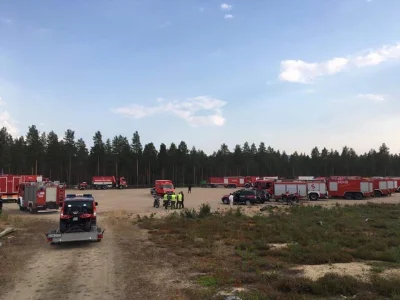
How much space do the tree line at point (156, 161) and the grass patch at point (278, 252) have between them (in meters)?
96.5

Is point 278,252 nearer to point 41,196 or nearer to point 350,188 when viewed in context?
point 41,196

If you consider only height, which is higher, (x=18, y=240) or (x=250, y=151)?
(x=250, y=151)

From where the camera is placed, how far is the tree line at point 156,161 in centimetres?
11106

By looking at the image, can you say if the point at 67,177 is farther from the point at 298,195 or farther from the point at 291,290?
the point at 291,290

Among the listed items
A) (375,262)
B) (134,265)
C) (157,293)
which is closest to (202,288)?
(157,293)

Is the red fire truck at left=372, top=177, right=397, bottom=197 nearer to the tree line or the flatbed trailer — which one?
the flatbed trailer

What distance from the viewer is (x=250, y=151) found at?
16200cm

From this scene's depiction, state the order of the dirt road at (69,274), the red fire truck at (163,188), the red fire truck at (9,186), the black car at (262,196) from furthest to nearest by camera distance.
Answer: the red fire truck at (163,188) → the black car at (262,196) → the red fire truck at (9,186) → the dirt road at (69,274)

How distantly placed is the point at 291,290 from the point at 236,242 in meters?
8.18

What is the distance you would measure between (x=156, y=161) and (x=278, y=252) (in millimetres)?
119836

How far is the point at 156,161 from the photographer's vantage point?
133000 millimetres

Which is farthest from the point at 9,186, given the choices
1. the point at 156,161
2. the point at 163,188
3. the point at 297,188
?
the point at 156,161

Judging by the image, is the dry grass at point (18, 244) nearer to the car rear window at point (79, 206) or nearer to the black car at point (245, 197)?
the car rear window at point (79, 206)

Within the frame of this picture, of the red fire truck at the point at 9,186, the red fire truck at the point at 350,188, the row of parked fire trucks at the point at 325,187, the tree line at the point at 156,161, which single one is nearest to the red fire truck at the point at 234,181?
the tree line at the point at 156,161
